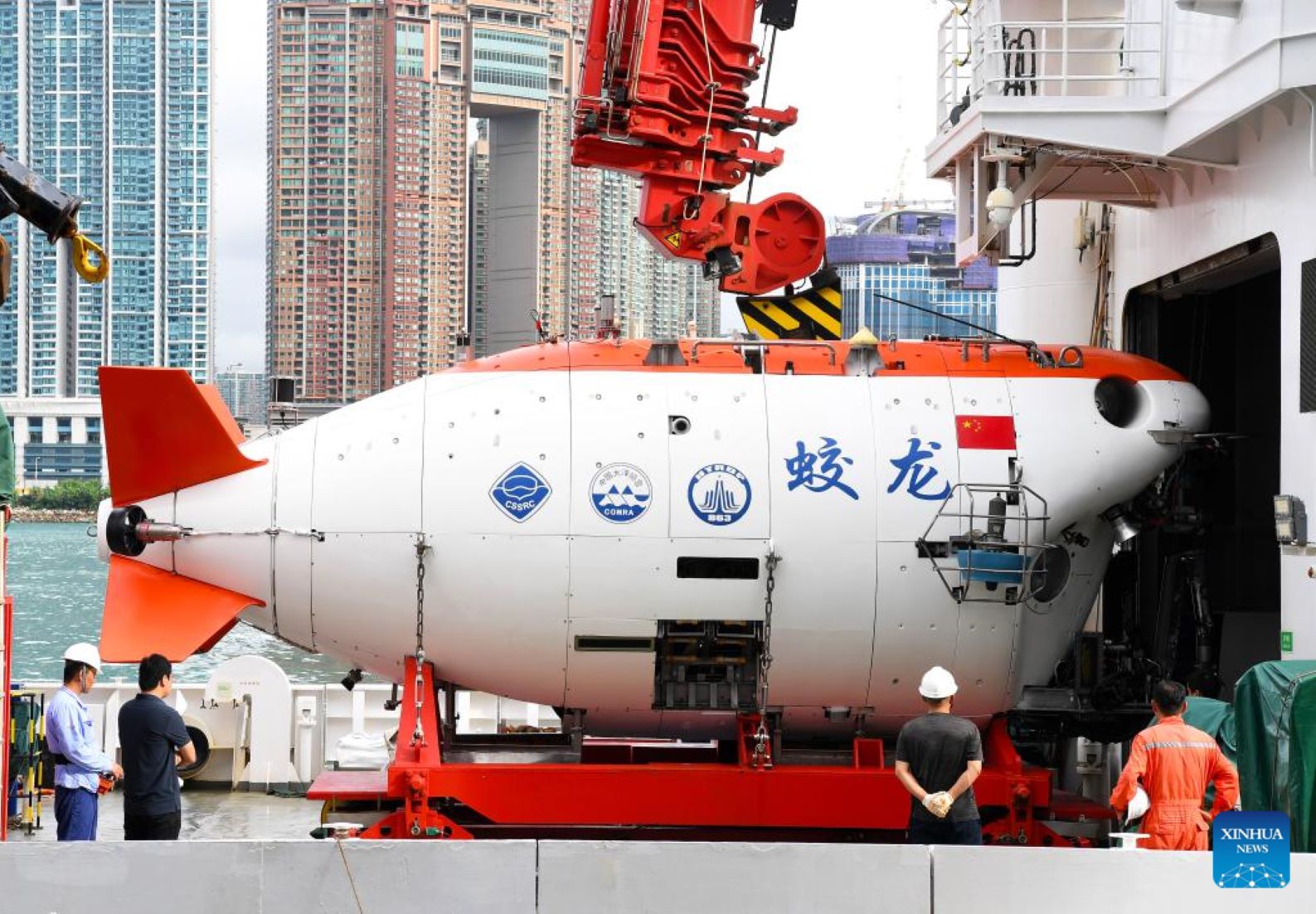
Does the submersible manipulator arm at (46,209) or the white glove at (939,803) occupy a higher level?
the submersible manipulator arm at (46,209)

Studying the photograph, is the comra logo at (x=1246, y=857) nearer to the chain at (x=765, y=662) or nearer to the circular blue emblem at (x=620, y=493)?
the chain at (x=765, y=662)

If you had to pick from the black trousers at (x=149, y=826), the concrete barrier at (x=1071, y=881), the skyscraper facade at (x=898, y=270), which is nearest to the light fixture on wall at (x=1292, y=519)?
the concrete barrier at (x=1071, y=881)

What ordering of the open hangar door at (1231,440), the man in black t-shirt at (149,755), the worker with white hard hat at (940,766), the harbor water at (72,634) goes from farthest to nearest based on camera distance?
1. the harbor water at (72,634)
2. the open hangar door at (1231,440)
3. the man in black t-shirt at (149,755)
4. the worker with white hard hat at (940,766)

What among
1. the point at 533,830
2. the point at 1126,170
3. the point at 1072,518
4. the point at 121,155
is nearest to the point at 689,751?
the point at 533,830

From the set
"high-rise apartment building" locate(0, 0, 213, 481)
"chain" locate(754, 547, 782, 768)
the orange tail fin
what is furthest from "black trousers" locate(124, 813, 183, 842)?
"high-rise apartment building" locate(0, 0, 213, 481)

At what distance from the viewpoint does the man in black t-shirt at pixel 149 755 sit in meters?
8.48

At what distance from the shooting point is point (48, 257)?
364 feet

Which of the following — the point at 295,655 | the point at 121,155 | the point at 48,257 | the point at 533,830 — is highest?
the point at 121,155

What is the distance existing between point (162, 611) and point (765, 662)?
3.64m

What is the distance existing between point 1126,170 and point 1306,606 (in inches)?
147

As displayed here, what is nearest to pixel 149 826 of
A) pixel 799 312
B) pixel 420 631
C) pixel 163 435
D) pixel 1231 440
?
pixel 420 631

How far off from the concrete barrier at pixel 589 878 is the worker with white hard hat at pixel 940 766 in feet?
3.40

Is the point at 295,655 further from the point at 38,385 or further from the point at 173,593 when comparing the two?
the point at 38,385

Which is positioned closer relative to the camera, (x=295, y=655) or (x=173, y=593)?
(x=173, y=593)
